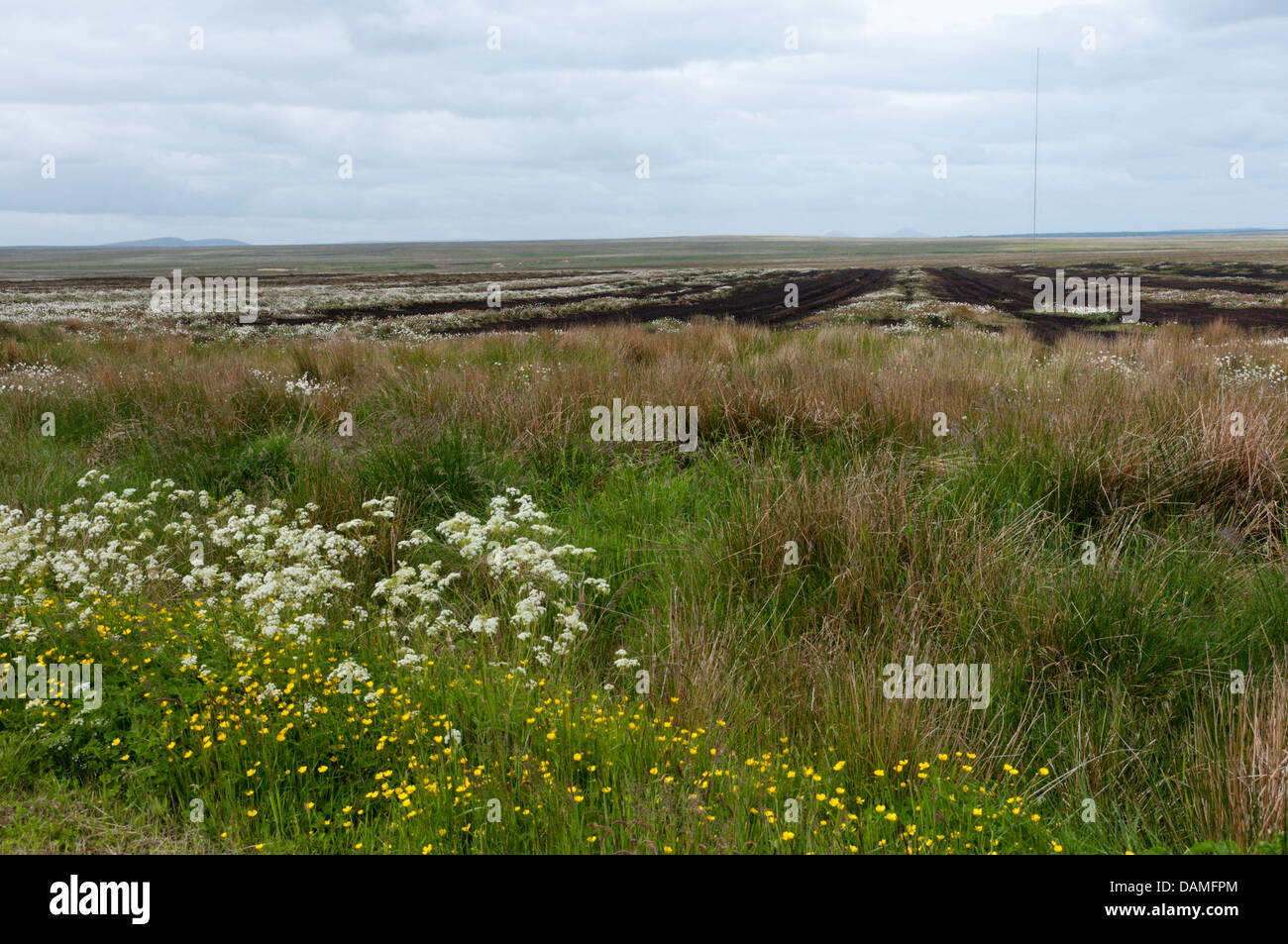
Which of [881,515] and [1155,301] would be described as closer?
[881,515]

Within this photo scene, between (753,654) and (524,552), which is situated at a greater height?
(524,552)

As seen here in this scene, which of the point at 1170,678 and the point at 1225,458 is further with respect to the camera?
the point at 1225,458

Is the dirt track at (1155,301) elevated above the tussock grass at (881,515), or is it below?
above

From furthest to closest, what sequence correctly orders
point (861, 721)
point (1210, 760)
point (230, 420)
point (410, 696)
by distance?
1. point (230, 420)
2. point (410, 696)
3. point (861, 721)
4. point (1210, 760)

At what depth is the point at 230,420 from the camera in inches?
336

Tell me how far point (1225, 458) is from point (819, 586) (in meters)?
3.34

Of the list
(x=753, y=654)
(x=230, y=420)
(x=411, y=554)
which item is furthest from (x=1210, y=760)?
(x=230, y=420)

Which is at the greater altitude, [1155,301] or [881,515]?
[1155,301]

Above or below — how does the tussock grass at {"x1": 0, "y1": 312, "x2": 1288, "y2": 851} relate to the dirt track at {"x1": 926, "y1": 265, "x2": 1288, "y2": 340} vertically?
below

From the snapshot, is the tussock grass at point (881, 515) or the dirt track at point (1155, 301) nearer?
the tussock grass at point (881, 515)

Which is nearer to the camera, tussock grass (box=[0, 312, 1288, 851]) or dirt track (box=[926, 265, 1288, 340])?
tussock grass (box=[0, 312, 1288, 851])
